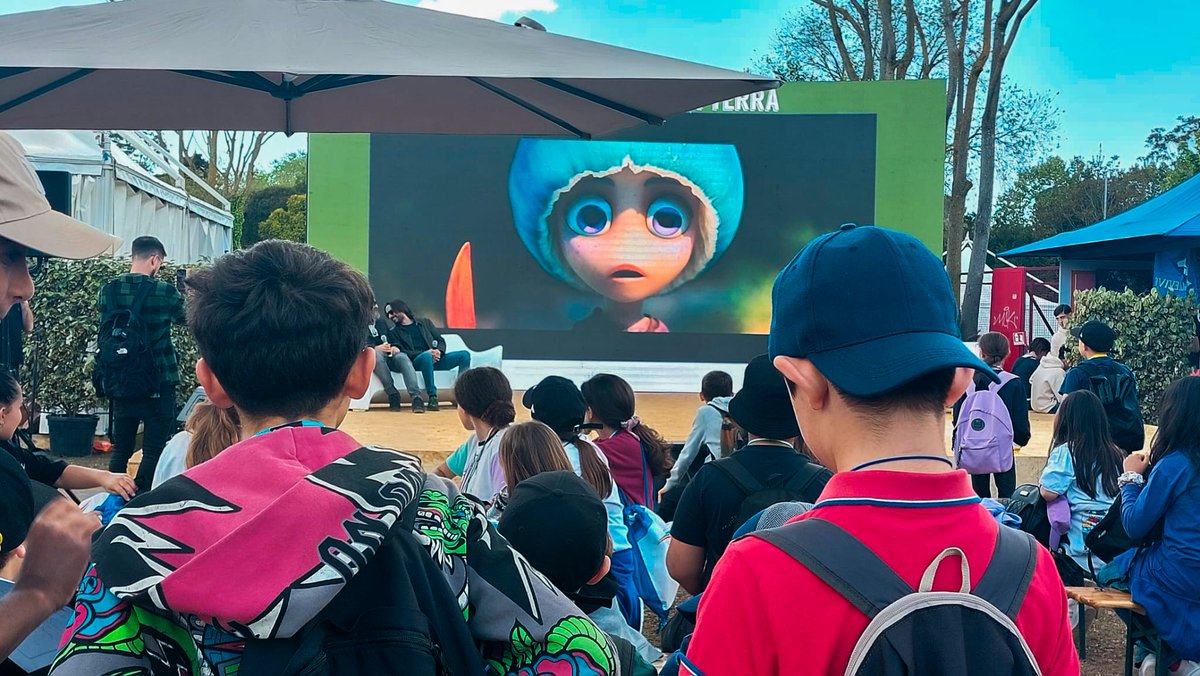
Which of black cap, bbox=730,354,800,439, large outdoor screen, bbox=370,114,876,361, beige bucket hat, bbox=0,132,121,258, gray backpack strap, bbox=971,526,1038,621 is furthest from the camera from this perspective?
large outdoor screen, bbox=370,114,876,361

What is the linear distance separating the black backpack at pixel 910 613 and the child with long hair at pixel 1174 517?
319cm

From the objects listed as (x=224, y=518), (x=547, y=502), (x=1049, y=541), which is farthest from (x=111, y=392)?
(x=224, y=518)

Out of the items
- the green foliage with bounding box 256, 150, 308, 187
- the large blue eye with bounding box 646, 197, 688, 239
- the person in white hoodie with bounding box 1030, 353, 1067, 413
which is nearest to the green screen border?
the large blue eye with bounding box 646, 197, 688, 239

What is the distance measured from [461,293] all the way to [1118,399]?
10322 millimetres

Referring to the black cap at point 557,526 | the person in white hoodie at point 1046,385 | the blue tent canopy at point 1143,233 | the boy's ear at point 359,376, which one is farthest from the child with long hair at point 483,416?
the blue tent canopy at point 1143,233

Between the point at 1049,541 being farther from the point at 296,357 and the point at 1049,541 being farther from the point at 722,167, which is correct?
the point at 722,167

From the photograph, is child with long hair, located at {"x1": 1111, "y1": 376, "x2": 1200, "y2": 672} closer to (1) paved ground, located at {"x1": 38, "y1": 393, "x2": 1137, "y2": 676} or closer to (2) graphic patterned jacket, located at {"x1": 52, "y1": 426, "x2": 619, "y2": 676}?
(1) paved ground, located at {"x1": 38, "y1": 393, "x2": 1137, "y2": 676}

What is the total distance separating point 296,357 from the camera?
136cm

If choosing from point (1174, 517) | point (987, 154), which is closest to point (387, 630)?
point (1174, 517)

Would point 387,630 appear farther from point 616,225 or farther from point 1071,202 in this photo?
point 1071,202

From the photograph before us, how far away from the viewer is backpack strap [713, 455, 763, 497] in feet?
9.80

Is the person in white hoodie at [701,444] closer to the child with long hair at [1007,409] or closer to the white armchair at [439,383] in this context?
the child with long hair at [1007,409]

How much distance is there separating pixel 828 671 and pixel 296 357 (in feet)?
2.63

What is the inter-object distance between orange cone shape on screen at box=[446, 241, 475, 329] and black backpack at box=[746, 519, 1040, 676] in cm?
1439
